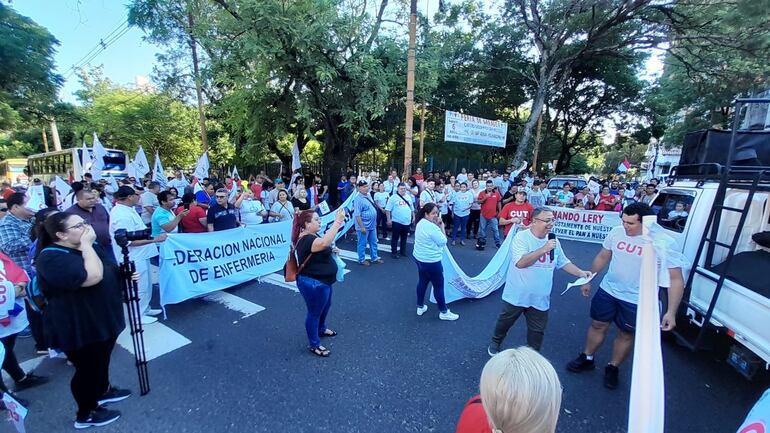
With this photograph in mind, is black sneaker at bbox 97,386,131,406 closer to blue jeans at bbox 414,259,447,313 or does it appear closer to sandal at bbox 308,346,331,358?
sandal at bbox 308,346,331,358

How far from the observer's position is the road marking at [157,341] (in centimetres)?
393

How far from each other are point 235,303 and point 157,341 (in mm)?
1213

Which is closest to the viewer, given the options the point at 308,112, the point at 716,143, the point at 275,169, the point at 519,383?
the point at 519,383

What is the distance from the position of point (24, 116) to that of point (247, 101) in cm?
1212

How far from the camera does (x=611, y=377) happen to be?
3.36 m

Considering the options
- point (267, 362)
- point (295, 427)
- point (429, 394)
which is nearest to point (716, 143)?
point (429, 394)

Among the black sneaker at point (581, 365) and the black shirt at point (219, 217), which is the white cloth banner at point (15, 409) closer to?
the black shirt at point (219, 217)

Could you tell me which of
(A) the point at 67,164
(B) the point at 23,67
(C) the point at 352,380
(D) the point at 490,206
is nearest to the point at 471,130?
(D) the point at 490,206

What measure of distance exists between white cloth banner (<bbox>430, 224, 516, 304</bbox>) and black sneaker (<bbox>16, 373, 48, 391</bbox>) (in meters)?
4.42

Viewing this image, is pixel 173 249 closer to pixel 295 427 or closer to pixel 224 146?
pixel 295 427

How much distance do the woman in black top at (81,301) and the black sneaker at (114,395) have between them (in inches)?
9.7

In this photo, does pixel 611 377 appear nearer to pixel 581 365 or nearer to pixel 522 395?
pixel 581 365

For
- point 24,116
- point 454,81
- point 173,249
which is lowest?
point 173,249

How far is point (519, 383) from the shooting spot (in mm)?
1069
